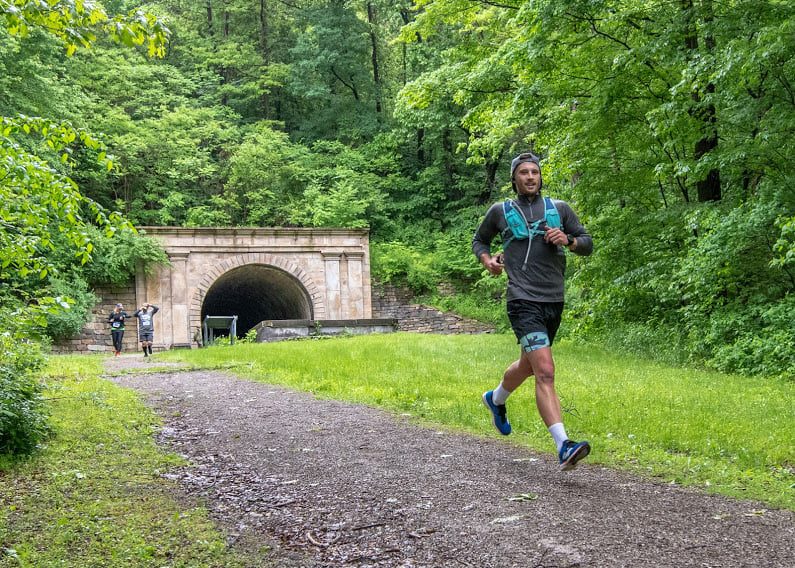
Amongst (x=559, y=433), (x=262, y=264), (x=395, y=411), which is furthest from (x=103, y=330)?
(x=559, y=433)

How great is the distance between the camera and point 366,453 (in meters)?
5.64

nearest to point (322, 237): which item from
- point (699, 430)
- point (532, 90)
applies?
point (532, 90)

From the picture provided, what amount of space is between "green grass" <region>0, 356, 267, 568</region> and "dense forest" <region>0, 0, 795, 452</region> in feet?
3.46

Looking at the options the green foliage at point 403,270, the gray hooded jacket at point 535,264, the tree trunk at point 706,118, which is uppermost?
the tree trunk at point 706,118

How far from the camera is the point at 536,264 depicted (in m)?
4.90

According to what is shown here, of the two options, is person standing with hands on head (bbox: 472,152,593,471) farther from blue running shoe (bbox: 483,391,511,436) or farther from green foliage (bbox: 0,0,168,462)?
green foliage (bbox: 0,0,168,462)

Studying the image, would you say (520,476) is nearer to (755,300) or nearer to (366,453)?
(366,453)

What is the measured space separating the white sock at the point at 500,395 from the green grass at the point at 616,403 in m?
0.52

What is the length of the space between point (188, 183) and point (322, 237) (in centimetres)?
1197

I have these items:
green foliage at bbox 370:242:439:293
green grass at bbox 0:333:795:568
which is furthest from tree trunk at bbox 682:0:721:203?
green foliage at bbox 370:242:439:293

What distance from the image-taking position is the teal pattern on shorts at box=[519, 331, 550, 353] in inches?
189

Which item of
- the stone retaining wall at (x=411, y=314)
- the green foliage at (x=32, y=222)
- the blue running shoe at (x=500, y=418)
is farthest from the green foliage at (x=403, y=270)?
the blue running shoe at (x=500, y=418)

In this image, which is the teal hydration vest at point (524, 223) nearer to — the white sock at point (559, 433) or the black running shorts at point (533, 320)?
the black running shorts at point (533, 320)

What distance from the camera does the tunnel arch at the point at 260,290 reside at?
28719 mm
